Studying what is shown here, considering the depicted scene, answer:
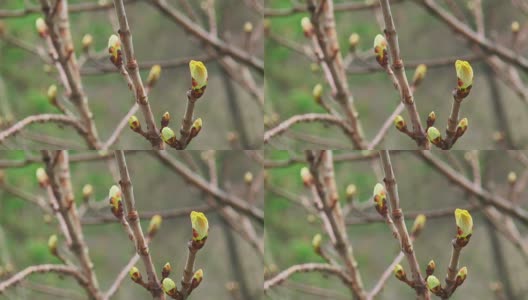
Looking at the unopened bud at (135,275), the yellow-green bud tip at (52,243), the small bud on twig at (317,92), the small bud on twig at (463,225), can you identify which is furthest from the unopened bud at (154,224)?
the small bud on twig at (463,225)

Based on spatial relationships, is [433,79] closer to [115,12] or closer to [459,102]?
[459,102]

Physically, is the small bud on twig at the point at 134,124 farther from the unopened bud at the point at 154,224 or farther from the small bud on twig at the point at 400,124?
the small bud on twig at the point at 400,124

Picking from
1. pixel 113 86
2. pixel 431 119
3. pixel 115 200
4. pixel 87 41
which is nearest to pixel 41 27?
pixel 87 41

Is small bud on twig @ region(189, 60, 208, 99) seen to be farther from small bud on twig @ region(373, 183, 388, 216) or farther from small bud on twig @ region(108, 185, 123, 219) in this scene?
small bud on twig @ region(373, 183, 388, 216)

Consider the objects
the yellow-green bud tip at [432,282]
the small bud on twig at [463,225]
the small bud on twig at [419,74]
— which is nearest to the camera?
the small bud on twig at [463,225]

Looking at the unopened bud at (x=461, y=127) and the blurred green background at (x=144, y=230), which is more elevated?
the unopened bud at (x=461, y=127)

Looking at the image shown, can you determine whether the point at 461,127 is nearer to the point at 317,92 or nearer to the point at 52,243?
the point at 317,92

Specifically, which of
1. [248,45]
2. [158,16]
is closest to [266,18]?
[248,45]

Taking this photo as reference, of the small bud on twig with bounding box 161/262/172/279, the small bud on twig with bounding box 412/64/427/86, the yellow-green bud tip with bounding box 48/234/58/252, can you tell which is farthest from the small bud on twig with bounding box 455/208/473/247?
the yellow-green bud tip with bounding box 48/234/58/252
